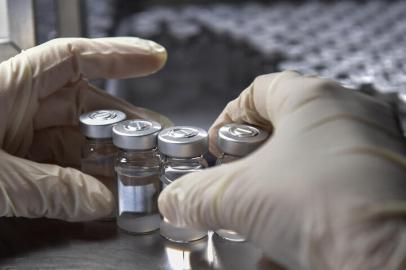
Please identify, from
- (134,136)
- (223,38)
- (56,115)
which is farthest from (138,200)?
(223,38)

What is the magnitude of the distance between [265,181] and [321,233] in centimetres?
9

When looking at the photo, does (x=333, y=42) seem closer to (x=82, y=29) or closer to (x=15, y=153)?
(x=82, y=29)

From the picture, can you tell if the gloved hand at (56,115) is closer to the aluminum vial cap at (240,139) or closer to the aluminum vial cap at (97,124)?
the aluminum vial cap at (97,124)

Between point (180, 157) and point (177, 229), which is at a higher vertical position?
point (180, 157)

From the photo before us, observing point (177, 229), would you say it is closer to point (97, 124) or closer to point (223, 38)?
point (97, 124)

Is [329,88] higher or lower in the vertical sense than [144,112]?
higher

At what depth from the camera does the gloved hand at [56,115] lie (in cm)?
90

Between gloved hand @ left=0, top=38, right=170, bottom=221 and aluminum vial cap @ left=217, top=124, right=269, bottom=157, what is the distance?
205mm

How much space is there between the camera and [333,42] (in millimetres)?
1909

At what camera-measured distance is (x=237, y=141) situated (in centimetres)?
87

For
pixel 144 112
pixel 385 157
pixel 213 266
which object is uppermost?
pixel 385 157

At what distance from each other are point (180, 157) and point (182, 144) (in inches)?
1.0

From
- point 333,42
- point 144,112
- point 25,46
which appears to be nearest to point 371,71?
point 333,42

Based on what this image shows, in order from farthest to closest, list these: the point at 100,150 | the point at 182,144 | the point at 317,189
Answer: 1. the point at 100,150
2. the point at 182,144
3. the point at 317,189
